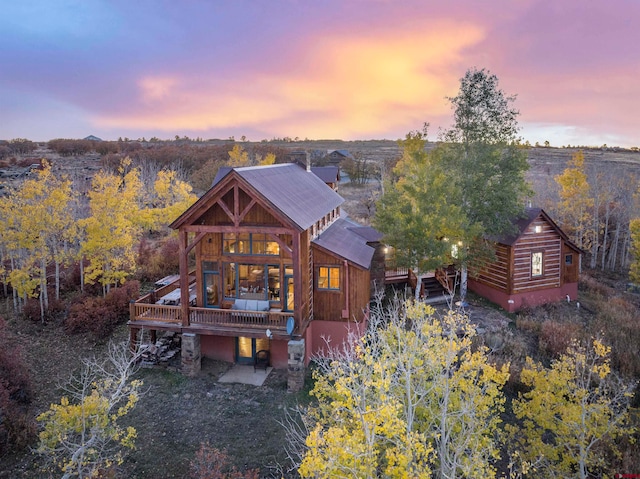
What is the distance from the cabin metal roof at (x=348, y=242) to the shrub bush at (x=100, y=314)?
36.7 feet

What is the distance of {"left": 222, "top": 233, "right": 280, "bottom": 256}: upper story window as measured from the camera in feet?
60.0

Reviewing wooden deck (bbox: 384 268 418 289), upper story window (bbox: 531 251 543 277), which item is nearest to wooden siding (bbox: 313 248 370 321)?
wooden deck (bbox: 384 268 418 289)

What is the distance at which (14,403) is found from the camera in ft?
48.4

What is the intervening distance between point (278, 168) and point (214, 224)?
18.9ft

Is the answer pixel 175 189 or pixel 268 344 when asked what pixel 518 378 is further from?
pixel 175 189

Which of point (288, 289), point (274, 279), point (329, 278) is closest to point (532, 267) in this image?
point (329, 278)

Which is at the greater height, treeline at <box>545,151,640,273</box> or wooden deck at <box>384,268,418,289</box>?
treeline at <box>545,151,640,273</box>

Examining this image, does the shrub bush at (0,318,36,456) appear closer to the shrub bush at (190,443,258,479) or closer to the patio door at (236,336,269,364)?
the shrub bush at (190,443,258,479)

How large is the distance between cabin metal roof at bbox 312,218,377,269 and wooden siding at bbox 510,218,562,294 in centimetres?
902

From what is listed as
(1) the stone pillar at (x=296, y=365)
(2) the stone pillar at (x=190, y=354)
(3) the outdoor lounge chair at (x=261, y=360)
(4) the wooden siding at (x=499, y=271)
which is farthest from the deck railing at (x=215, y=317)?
(4) the wooden siding at (x=499, y=271)

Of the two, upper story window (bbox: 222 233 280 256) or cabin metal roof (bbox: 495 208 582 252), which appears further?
cabin metal roof (bbox: 495 208 582 252)

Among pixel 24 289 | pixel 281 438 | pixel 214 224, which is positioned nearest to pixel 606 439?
pixel 281 438

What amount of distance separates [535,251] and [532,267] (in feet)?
3.27

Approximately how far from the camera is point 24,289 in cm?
2158
